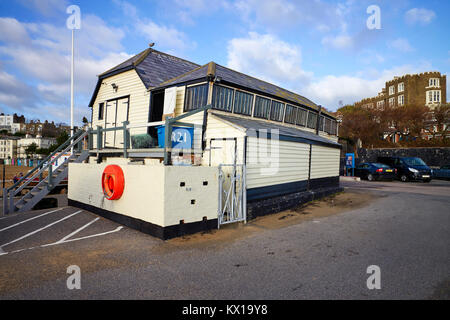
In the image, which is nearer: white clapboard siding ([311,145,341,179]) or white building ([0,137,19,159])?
white clapboard siding ([311,145,341,179])

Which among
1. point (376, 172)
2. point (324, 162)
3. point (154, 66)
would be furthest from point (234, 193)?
point (376, 172)

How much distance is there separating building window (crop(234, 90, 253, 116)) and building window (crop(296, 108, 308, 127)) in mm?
4538

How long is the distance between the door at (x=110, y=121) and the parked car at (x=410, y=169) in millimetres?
21741

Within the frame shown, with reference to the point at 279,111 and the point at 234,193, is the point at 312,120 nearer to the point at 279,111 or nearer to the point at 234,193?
the point at 279,111

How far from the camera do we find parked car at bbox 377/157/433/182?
20.4 m

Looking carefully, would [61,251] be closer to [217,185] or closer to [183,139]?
[217,185]

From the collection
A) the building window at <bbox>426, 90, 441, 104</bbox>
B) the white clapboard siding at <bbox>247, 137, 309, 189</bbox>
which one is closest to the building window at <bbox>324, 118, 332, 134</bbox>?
the white clapboard siding at <bbox>247, 137, 309, 189</bbox>

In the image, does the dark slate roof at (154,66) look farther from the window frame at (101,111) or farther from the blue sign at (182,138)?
the blue sign at (182,138)

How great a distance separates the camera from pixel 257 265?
15.9 ft

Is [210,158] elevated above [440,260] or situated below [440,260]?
above

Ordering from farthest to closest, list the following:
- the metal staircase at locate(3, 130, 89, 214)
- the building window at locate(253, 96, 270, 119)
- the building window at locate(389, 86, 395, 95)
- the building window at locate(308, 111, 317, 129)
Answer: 1. the building window at locate(389, 86, 395, 95)
2. the building window at locate(308, 111, 317, 129)
3. the building window at locate(253, 96, 270, 119)
4. the metal staircase at locate(3, 130, 89, 214)

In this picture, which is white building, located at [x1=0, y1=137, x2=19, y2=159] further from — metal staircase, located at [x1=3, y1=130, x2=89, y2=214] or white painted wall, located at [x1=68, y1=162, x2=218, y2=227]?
white painted wall, located at [x1=68, y1=162, x2=218, y2=227]

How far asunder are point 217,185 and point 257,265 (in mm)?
2787

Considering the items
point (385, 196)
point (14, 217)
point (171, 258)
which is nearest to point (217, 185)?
point (171, 258)
